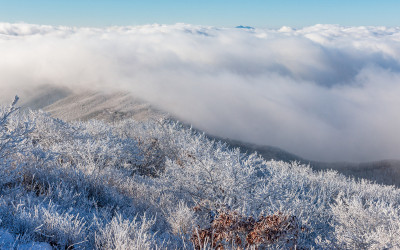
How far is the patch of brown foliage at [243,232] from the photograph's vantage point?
3.79 metres

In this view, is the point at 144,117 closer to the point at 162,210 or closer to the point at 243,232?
the point at 162,210

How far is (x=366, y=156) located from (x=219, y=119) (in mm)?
57757

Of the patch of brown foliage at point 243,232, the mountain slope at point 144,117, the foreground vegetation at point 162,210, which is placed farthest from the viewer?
the mountain slope at point 144,117

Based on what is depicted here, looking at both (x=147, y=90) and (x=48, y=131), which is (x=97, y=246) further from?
(x=147, y=90)

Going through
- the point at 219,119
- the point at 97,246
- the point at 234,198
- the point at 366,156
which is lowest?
the point at 366,156

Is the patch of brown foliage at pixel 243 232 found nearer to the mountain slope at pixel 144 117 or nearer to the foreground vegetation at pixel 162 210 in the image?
the foreground vegetation at pixel 162 210

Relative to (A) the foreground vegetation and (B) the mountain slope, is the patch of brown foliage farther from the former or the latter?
(B) the mountain slope

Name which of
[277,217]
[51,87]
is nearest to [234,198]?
[277,217]

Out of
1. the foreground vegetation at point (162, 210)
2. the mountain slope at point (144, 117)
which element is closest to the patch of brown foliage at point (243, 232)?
the foreground vegetation at point (162, 210)

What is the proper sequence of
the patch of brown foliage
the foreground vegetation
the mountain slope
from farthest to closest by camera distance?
the mountain slope
the patch of brown foliage
the foreground vegetation

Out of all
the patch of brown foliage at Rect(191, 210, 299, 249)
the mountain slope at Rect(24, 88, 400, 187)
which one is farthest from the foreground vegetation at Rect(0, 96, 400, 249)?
the mountain slope at Rect(24, 88, 400, 187)

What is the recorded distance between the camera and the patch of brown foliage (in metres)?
3.79

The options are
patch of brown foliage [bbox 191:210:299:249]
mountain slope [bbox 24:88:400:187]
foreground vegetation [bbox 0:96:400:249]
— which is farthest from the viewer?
mountain slope [bbox 24:88:400:187]

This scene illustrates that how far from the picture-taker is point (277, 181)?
6.81 m
